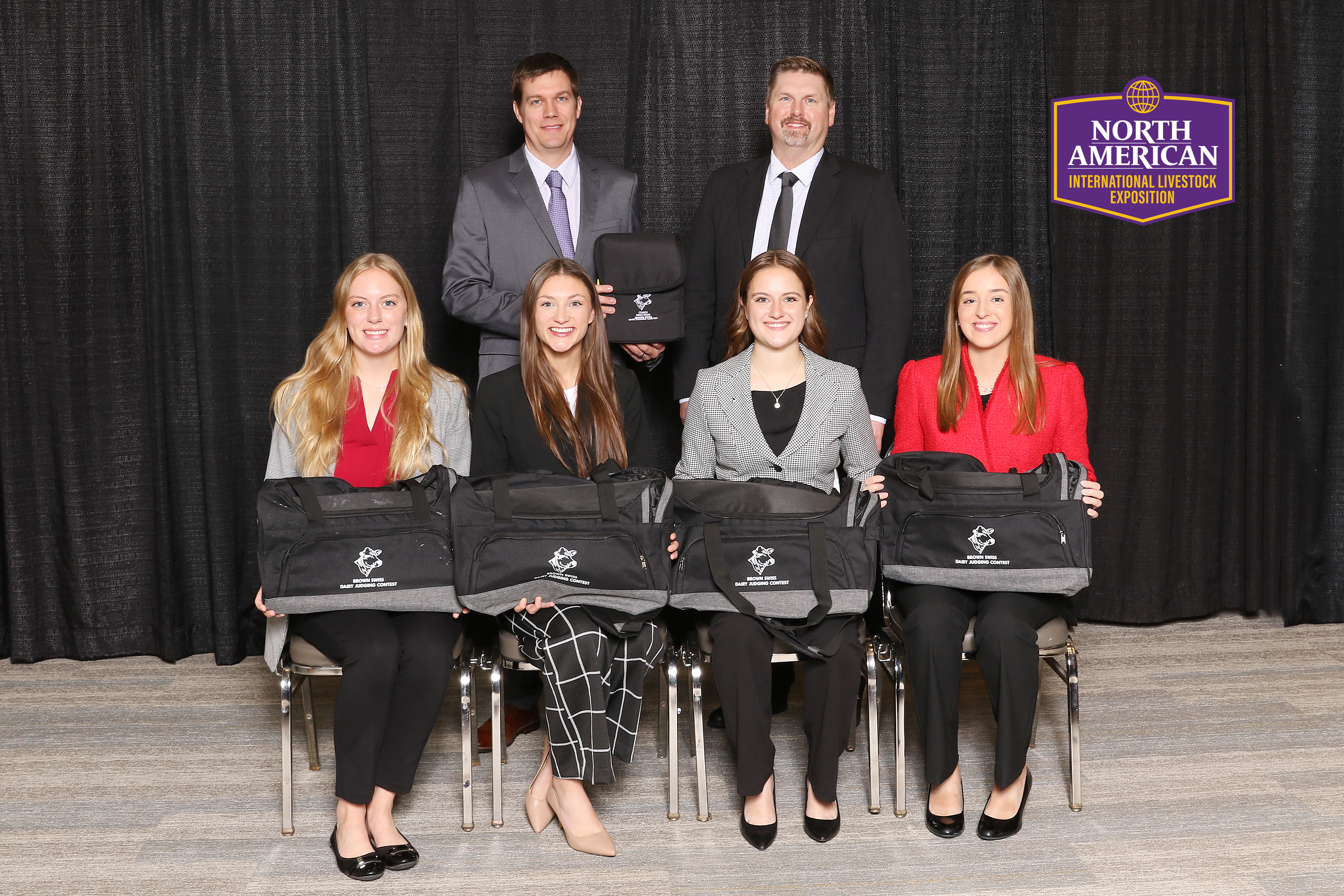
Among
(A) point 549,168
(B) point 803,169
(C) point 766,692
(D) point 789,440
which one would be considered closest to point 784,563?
(C) point 766,692

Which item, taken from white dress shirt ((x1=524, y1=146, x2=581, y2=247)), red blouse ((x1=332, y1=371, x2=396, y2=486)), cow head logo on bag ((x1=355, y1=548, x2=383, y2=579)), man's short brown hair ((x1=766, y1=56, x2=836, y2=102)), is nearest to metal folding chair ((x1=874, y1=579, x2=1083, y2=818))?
cow head logo on bag ((x1=355, y1=548, x2=383, y2=579))

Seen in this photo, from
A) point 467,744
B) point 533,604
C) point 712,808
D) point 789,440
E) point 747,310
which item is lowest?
point 712,808

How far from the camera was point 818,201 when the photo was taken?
10.7 ft

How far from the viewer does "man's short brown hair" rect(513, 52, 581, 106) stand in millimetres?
3221

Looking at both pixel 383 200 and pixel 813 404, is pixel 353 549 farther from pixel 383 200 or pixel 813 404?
pixel 383 200

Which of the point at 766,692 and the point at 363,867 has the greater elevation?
the point at 766,692

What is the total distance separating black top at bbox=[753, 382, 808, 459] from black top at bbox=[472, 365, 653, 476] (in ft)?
0.25

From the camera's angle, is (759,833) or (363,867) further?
(759,833)

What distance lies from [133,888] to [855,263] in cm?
249

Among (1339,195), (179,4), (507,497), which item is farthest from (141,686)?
(1339,195)

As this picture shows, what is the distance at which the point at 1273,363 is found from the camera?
13.2ft

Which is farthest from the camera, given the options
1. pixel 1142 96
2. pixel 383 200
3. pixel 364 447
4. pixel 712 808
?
pixel 1142 96

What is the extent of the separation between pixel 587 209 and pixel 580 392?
2.43 feet

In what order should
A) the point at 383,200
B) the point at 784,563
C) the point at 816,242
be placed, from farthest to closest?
1. the point at 383,200
2. the point at 816,242
3. the point at 784,563
